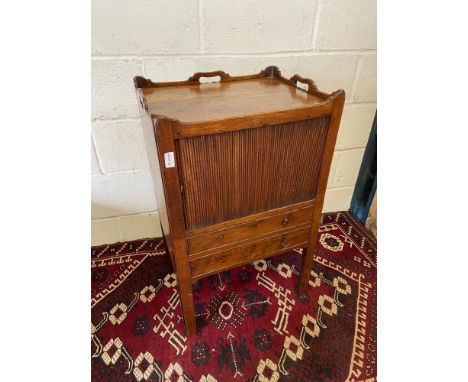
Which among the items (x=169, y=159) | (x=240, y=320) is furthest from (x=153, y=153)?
(x=240, y=320)

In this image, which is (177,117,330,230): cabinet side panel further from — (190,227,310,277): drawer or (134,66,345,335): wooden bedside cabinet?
(190,227,310,277): drawer

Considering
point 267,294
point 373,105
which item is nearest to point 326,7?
point 373,105

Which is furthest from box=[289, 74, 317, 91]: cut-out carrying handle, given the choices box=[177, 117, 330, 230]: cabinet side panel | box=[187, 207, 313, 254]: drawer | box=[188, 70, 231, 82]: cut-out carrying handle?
box=[187, 207, 313, 254]: drawer

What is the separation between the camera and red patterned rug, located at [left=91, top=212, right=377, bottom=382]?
1089 mm

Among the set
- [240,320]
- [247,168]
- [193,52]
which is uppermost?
[193,52]

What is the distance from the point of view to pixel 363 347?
3.78 ft

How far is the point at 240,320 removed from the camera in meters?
1.25

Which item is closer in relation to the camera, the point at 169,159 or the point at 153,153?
the point at 169,159

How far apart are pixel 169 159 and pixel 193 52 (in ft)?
2.24

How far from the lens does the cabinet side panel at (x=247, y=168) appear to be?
30.4 inches

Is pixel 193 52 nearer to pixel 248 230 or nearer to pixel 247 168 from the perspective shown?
pixel 247 168

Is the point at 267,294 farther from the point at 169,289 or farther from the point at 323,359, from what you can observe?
the point at 169,289

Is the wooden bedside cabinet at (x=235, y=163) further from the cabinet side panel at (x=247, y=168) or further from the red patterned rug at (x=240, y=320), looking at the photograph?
the red patterned rug at (x=240, y=320)

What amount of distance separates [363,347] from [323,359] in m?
0.18
